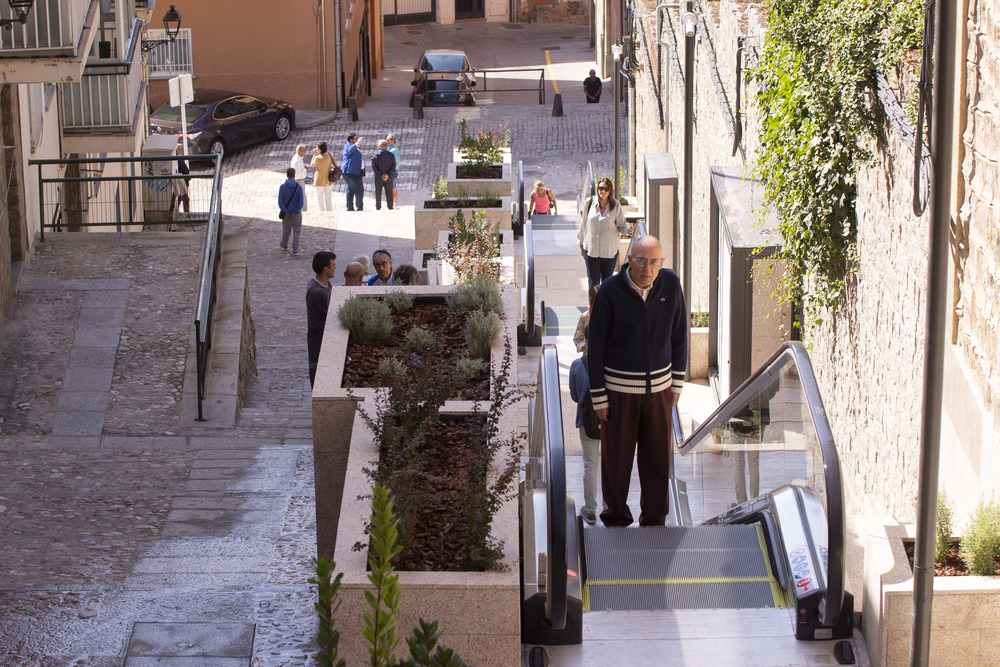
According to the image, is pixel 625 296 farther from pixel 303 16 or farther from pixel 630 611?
pixel 303 16

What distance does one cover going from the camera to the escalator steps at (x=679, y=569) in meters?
5.28

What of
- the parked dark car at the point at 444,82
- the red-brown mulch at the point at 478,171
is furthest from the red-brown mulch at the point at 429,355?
the parked dark car at the point at 444,82

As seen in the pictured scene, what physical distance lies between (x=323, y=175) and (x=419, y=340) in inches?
644

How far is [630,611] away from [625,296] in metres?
1.67

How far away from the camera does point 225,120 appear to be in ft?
94.0

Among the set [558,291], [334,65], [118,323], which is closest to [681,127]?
[558,291]

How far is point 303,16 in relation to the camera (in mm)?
33094

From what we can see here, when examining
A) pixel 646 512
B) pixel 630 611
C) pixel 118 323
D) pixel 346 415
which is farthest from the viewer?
pixel 118 323

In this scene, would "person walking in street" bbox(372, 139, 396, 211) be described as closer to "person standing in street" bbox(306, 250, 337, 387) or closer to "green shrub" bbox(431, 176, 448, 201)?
"green shrub" bbox(431, 176, 448, 201)

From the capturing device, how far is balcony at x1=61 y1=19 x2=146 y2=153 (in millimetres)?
17016

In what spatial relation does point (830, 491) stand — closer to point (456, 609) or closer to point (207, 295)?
point (456, 609)

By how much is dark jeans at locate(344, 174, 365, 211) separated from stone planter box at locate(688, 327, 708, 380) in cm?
1213

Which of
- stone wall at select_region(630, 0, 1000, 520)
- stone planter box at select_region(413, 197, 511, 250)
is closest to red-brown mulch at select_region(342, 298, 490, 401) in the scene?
stone wall at select_region(630, 0, 1000, 520)

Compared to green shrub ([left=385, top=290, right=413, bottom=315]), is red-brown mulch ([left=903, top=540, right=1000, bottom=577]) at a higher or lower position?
lower
